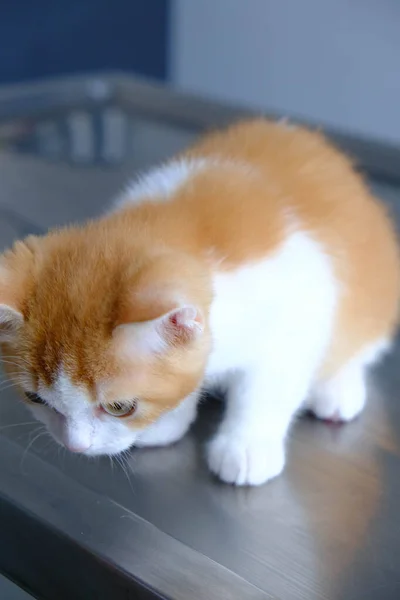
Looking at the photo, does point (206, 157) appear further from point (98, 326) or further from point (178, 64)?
point (178, 64)

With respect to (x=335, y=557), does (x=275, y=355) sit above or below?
above

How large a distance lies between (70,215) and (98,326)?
0.76 m

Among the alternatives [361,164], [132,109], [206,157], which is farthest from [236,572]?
[132,109]

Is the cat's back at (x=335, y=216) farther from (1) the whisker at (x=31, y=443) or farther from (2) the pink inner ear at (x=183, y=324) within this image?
(1) the whisker at (x=31, y=443)

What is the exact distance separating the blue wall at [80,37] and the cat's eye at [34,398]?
1455mm

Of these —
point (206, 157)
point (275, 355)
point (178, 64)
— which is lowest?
point (178, 64)

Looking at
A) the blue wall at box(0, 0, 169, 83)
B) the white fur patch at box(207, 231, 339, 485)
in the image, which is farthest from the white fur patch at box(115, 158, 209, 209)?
the blue wall at box(0, 0, 169, 83)

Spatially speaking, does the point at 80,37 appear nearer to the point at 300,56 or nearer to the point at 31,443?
the point at 300,56

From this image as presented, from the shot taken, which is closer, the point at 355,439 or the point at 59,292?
the point at 59,292

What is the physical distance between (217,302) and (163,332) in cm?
13

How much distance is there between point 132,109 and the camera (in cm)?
182

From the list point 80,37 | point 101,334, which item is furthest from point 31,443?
point 80,37

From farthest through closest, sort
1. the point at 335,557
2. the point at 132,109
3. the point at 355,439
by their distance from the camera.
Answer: the point at 132,109 < the point at 355,439 < the point at 335,557

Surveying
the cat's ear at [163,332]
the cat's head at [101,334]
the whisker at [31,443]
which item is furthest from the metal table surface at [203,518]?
the cat's ear at [163,332]
